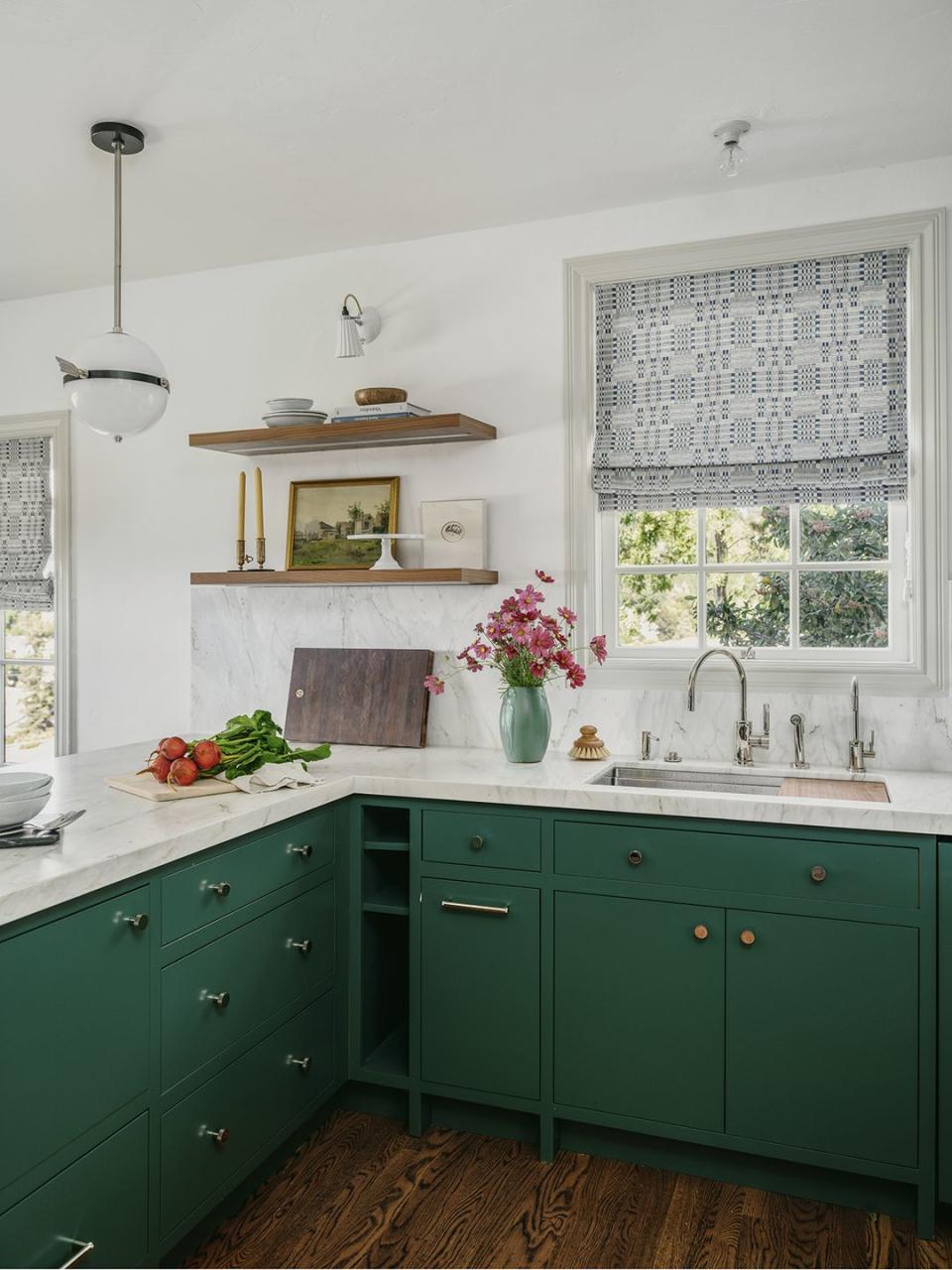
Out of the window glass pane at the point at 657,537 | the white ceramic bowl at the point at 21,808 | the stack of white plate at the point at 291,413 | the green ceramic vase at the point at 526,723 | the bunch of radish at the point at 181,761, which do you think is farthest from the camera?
the stack of white plate at the point at 291,413

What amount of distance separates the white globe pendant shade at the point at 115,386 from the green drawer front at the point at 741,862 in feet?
4.95

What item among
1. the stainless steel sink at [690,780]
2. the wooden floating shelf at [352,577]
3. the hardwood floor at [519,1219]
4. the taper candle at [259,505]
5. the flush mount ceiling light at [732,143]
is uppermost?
the flush mount ceiling light at [732,143]

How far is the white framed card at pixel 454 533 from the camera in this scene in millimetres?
3217

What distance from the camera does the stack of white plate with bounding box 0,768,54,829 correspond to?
1.87 m

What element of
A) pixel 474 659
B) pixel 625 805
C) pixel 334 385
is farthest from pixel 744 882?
pixel 334 385

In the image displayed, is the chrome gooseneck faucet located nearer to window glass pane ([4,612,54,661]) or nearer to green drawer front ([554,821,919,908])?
green drawer front ([554,821,919,908])

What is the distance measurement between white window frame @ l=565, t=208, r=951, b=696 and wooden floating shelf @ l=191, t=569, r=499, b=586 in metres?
0.35

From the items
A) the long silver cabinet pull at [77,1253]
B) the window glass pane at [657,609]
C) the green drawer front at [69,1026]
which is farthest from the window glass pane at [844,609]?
the long silver cabinet pull at [77,1253]

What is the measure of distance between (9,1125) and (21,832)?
536 mm

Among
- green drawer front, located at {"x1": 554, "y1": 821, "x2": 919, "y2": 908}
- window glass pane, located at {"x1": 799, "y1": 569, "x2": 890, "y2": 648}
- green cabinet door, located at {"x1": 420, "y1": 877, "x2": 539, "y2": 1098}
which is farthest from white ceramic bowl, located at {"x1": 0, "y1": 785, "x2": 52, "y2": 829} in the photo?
window glass pane, located at {"x1": 799, "y1": 569, "x2": 890, "y2": 648}

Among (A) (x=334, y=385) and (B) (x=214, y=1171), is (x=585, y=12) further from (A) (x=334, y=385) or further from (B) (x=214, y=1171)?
(B) (x=214, y=1171)

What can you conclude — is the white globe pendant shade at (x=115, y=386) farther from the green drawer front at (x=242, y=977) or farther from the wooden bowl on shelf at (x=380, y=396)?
the green drawer front at (x=242, y=977)

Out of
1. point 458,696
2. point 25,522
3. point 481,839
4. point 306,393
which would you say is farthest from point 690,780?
point 25,522

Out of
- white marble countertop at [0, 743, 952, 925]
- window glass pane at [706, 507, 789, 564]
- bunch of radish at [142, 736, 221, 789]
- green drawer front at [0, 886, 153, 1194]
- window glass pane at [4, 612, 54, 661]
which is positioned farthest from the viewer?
window glass pane at [4, 612, 54, 661]
